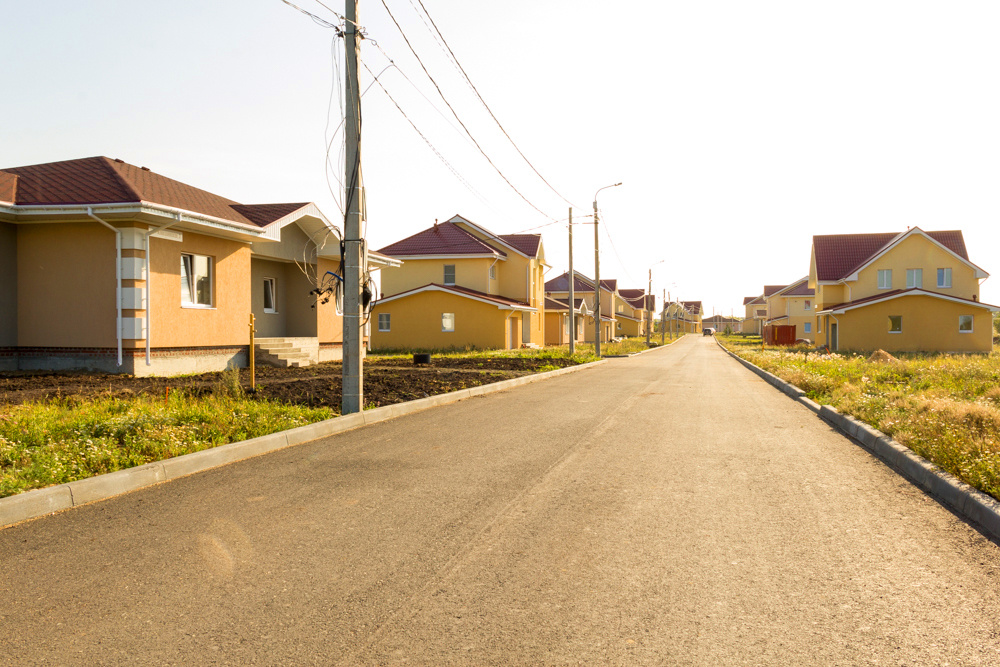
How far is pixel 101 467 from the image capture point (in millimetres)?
Result: 6500

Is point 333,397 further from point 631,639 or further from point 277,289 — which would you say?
point 277,289

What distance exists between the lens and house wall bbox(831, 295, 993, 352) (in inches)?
1650

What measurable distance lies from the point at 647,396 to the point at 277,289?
45.2 ft

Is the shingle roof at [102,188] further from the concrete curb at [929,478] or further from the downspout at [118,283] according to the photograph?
the concrete curb at [929,478]

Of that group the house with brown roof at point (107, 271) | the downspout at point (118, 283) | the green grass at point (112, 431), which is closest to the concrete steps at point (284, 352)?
the house with brown roof at point (107, 271)

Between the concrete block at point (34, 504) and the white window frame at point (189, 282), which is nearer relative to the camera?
the concrete block at point (34, 504)

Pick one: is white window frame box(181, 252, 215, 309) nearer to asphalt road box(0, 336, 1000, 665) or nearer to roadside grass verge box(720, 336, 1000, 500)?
asphalt road box(0, 336, 1000, 665)

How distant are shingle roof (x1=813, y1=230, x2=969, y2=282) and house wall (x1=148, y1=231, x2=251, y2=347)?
139 feet

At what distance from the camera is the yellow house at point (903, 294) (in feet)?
138

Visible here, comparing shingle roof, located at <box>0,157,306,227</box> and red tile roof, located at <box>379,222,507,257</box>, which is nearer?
shingle roof, located at <box>0,157,306,227</box>

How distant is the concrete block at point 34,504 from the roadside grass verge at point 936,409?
753 cm

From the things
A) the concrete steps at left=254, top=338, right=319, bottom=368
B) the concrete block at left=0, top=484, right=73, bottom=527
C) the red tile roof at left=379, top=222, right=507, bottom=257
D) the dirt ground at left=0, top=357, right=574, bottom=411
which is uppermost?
the red tile roof at left=379, top=222, right=507, bottom=257

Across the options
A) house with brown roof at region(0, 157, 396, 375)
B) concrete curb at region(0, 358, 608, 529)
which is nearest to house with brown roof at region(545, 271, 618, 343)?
house with brown roof at region(0, 157, 396, 375)

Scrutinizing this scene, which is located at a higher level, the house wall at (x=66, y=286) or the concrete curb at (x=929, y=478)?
the house wall at (x=66, y=286)
